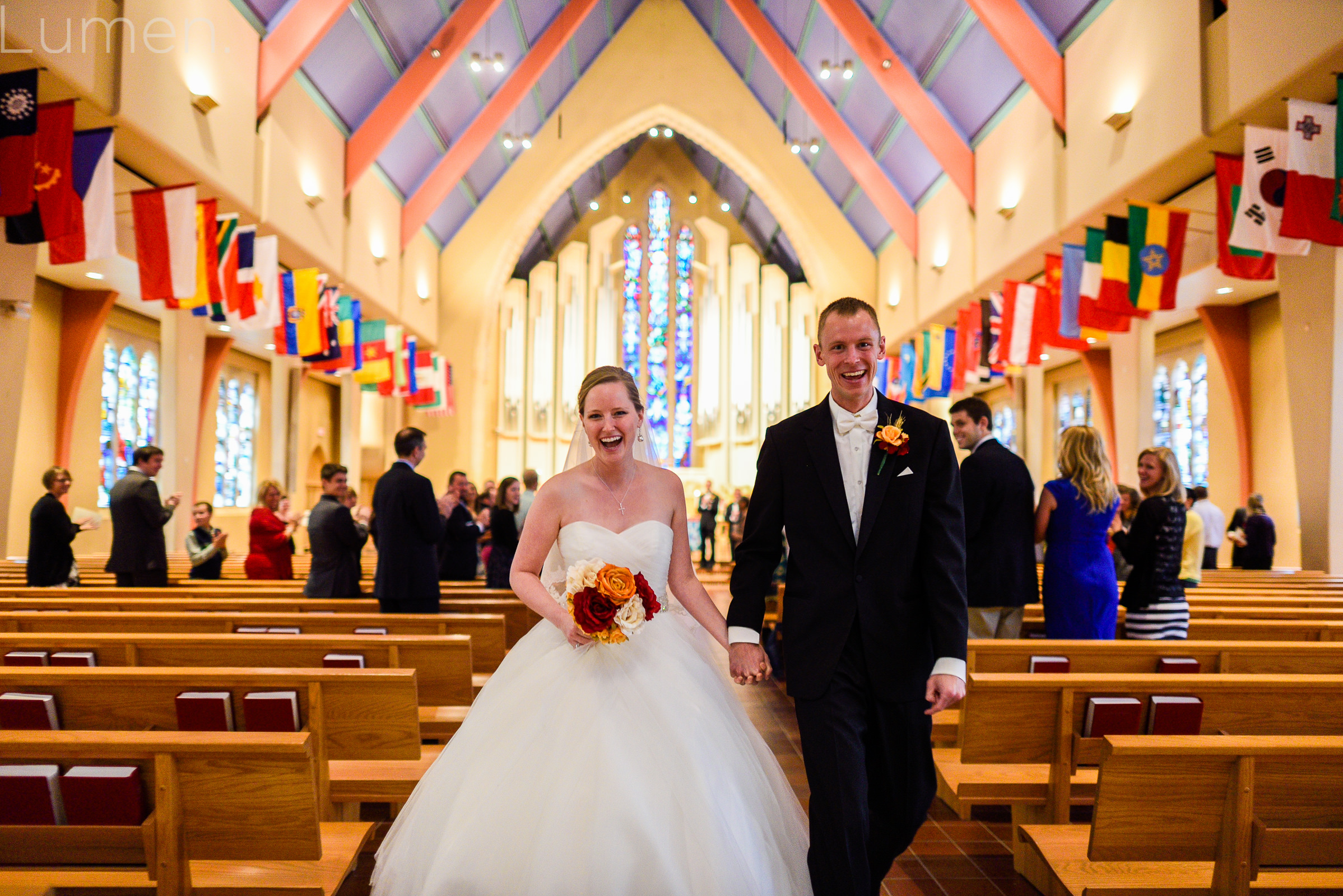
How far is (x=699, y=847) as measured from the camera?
2.14m

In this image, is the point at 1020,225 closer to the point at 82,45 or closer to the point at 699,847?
the point at 82,45

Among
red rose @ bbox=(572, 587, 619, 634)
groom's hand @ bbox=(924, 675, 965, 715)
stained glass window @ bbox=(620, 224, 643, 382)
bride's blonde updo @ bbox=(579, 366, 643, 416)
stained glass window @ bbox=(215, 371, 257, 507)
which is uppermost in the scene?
stained glass window @ bbox=(620, 224, 643, 382)

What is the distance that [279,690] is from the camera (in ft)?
9.13

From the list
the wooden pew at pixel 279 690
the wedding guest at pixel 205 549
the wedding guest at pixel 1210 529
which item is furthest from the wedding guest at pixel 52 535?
the wedding guest at pixel 1210 529

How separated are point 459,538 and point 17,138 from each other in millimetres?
4276

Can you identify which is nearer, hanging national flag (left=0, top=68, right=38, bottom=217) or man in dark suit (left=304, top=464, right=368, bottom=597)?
man in dark suit (left=304, top=464, right=368, bottom=597)

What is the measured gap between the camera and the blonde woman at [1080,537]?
4.00 meters

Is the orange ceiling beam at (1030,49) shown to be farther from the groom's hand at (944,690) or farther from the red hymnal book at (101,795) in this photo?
the red hymnal book at (101,795)

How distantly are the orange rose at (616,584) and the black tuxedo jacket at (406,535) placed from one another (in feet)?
9.08

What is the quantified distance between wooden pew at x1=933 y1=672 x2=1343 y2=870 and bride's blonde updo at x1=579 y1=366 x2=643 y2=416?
1.32 meters

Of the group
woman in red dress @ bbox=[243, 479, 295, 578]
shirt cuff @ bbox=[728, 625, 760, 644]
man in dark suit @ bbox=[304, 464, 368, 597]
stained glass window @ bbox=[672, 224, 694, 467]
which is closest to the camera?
shirt cuff @ bbox=[728, 625, 760, 644]

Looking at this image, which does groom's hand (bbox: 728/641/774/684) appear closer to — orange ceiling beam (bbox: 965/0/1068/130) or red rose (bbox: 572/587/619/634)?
red rose (bbox: 572/587/619/634)

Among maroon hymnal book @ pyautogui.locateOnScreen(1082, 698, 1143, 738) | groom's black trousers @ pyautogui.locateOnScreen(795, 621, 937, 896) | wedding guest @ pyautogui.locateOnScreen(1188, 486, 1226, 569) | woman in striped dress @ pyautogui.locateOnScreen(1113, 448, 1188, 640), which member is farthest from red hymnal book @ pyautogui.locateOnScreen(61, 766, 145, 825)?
wedding guest @ pyautogui.locateOnScreen(1188, 486, 1226, 569)

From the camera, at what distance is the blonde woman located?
4.00 m
